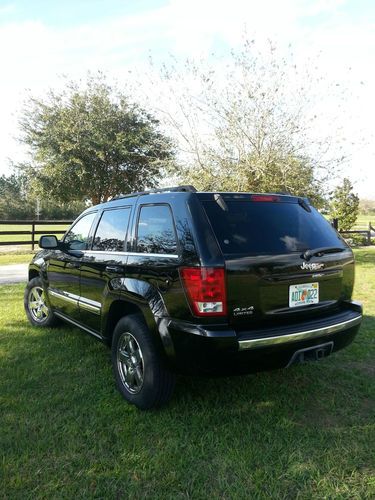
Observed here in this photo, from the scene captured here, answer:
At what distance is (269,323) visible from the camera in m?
2.84

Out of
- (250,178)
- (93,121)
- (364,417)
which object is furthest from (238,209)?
(93,121)

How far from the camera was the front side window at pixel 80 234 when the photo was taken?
14.1 feet

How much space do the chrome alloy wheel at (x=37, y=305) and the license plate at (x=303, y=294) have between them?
3663 millimetres

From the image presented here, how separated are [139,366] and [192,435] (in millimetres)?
712

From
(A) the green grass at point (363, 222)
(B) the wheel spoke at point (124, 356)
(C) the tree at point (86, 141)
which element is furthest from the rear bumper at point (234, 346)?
(A) the green grass at point (363, 222)

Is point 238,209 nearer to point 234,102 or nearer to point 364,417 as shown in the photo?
point 364,417

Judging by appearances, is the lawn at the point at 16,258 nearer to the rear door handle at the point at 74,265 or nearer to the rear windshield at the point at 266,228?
the rear door handle at the point at 74,265

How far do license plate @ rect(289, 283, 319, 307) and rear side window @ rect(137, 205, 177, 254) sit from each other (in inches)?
37.7

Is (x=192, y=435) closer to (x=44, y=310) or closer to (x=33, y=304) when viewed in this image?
(x=44, y=310)

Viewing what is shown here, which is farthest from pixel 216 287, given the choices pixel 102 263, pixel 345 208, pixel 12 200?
pixel 12 200

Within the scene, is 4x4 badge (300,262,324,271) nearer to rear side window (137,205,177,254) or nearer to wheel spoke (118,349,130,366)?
rear side window (137,205,177,254)

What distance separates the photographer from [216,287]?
2.61 meters

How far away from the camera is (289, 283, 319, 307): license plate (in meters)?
2.93

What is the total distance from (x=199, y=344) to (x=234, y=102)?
1139 cm
